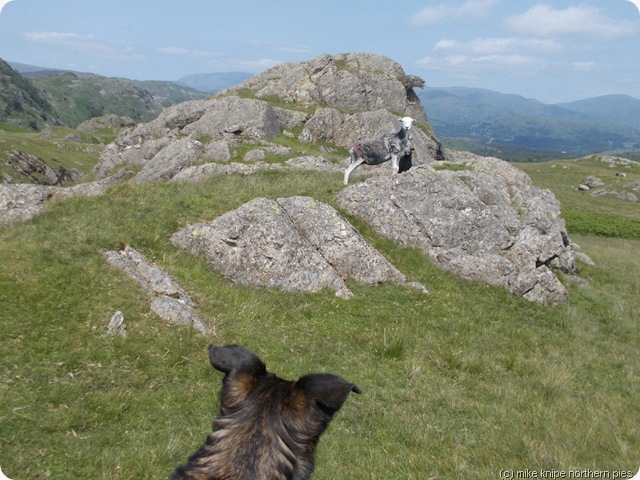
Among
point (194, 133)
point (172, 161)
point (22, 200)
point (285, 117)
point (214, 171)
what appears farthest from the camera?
point (285, 117)

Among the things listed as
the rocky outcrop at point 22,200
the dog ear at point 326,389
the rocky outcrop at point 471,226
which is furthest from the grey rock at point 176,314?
the rocky outcrop at point 471,226

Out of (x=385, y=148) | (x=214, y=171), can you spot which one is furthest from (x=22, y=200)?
(x=385, y=148)

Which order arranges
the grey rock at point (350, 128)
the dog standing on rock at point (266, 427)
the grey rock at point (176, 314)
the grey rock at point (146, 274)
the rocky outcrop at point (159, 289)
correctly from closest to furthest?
the dog standing on rock at point (266, 427) → the grey rock at point (176, 314) → the rocky outcrop at point (159, 289) → the grey rock at point (146, 274) → the grey rock at point (350, 128)

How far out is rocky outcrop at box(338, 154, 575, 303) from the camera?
780 inches

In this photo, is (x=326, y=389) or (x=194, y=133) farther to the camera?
(x=194, y=133)

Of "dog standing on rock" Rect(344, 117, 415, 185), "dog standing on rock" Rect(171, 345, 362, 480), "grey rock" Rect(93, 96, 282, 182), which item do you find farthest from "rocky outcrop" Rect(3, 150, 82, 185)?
"dog standing on rock" Rect(171, 345, 362, 480)

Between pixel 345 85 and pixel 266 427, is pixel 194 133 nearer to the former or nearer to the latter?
pixel 345 85

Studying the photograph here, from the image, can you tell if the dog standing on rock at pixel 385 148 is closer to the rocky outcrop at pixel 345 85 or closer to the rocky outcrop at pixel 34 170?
the rocky outcrop at pixel 345 85

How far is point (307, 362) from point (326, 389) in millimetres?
9307

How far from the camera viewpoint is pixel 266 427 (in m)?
3.18

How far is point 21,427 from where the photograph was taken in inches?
322

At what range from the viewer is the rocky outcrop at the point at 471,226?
19.8 meters

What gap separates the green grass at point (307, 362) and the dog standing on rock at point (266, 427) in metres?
5.22

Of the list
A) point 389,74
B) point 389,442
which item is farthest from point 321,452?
point 389,74
